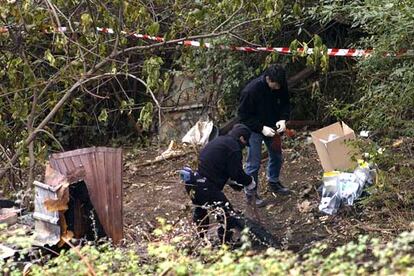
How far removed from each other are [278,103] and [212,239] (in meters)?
2.02

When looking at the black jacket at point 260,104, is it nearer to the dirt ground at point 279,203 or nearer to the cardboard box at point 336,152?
the cardboard box at point 336,152

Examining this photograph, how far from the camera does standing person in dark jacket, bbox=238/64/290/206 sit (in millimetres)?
7009

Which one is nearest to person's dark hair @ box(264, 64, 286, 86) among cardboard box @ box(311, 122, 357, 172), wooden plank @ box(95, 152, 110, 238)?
cardboard box @ box(311, 122, 357, 172)

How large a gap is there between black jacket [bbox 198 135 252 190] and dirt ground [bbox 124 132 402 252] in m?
0.47

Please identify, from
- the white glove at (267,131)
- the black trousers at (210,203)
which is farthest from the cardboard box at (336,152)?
the black trousers at (210,203)

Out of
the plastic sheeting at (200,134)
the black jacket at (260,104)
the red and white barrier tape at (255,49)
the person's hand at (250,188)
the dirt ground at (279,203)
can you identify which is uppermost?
the red and white barrier tape at (255,49)

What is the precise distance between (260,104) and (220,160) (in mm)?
1376

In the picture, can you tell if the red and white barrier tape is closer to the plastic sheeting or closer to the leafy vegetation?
the leafy vegetation

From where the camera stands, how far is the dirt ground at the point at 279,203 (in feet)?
21.1

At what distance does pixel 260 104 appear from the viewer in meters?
7.14

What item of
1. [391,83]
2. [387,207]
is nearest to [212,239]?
[387,207]

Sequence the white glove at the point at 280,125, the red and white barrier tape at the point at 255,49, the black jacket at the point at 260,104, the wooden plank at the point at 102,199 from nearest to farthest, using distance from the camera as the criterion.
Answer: the wooden plank at the point at 102,199
the red and white barrier tape at the point at 255,49
the black jacket at the point at 260,104
the white glove at the point at 280,125

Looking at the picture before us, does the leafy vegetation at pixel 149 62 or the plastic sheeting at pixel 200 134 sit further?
the plastic sheeting at pixel 200 134

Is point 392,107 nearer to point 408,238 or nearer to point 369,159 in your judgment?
point 369,159
